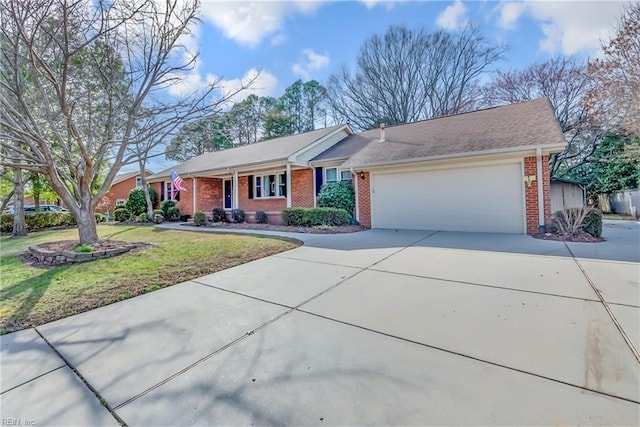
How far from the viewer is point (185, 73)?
25.9 ft

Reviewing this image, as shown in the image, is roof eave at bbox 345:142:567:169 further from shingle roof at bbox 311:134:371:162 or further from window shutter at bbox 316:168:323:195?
window shutter at bbox 316:168:323:195

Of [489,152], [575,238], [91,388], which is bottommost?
[91,388]

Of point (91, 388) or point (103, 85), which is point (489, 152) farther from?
point (103, 85)

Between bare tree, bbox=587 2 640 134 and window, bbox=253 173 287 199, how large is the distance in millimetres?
15301

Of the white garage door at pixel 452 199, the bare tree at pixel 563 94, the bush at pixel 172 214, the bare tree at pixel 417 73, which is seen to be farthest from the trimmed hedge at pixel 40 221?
the bare tree at pixel 563 94

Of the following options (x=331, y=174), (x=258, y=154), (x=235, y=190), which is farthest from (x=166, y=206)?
(x=331, y=174)

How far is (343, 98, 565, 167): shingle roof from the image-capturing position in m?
8.45

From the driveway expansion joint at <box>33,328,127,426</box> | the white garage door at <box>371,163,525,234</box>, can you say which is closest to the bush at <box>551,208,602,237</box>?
the white garage door at <box>371,163,525,234</box>

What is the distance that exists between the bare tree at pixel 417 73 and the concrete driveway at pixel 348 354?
21.9 metres

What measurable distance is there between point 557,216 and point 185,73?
10863mm

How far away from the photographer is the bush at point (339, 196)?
11672 mm

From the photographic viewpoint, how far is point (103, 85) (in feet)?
25.6

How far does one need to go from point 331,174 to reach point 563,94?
18441 mm

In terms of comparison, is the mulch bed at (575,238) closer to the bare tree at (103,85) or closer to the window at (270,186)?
the bare tree at (103,85)
